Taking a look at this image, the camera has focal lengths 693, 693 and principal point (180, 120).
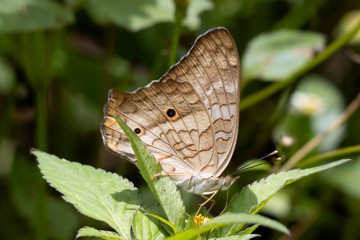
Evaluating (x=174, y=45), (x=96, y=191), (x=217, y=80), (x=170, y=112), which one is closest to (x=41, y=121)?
(x=174, y=45)

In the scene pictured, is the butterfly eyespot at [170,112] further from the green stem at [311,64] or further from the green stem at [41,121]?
the green stem at [311,64]

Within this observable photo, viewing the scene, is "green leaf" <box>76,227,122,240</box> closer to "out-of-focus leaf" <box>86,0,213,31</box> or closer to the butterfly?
the butterfly

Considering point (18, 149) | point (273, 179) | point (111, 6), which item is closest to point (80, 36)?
point (18, 149)

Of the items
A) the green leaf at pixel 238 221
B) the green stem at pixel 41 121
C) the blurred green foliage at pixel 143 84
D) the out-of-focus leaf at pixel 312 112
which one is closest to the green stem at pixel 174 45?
the blurred green foliage at pixel 143 84

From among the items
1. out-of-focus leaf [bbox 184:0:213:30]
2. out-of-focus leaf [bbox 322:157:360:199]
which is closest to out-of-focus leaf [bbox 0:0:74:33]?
out-of-focus leaf [bbox 184:0:213:30]

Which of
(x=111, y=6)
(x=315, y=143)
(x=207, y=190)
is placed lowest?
(x=315, y=143)

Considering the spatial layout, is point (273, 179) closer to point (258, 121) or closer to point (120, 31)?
point (258, 121)
